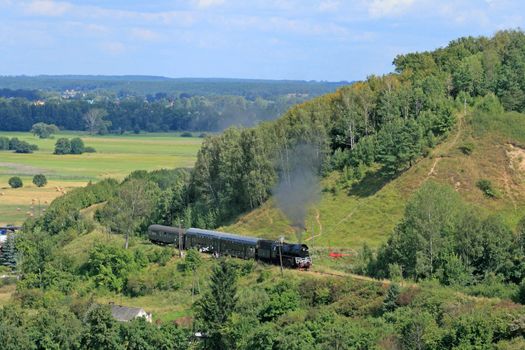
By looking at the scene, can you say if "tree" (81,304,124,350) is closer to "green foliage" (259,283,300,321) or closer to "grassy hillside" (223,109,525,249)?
"green foliage" (259,283,300,321)

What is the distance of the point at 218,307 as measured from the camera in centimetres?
5794

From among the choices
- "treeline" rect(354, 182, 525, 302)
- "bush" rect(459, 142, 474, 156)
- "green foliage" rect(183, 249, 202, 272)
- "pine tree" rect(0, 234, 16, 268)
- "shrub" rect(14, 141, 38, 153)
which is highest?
"bush" rect(459, 142, 474, 156)

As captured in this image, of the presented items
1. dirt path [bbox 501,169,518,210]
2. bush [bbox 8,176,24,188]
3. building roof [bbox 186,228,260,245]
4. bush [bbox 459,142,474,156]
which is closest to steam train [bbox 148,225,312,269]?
building roof [bbox 186,228,260,245]

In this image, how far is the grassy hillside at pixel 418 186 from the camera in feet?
260

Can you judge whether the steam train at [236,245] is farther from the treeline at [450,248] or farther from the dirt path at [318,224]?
the dirt path at [318,224]

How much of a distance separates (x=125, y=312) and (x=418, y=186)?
29541 mm

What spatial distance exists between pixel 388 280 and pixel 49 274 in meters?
27.8

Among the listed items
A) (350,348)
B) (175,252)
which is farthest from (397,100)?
(350,348)

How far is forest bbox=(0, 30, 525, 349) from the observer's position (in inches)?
2201

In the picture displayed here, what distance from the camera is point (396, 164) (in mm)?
85188

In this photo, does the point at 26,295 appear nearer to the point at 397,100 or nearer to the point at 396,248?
the point at 396,248

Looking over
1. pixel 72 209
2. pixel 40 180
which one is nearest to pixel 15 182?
pixel 40 180

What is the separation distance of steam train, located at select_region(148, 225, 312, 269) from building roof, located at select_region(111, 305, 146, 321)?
34.6ft

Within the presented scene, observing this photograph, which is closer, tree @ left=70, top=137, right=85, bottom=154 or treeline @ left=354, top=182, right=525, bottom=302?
treeline @ left=354, top=182, right=525, bottom=302
